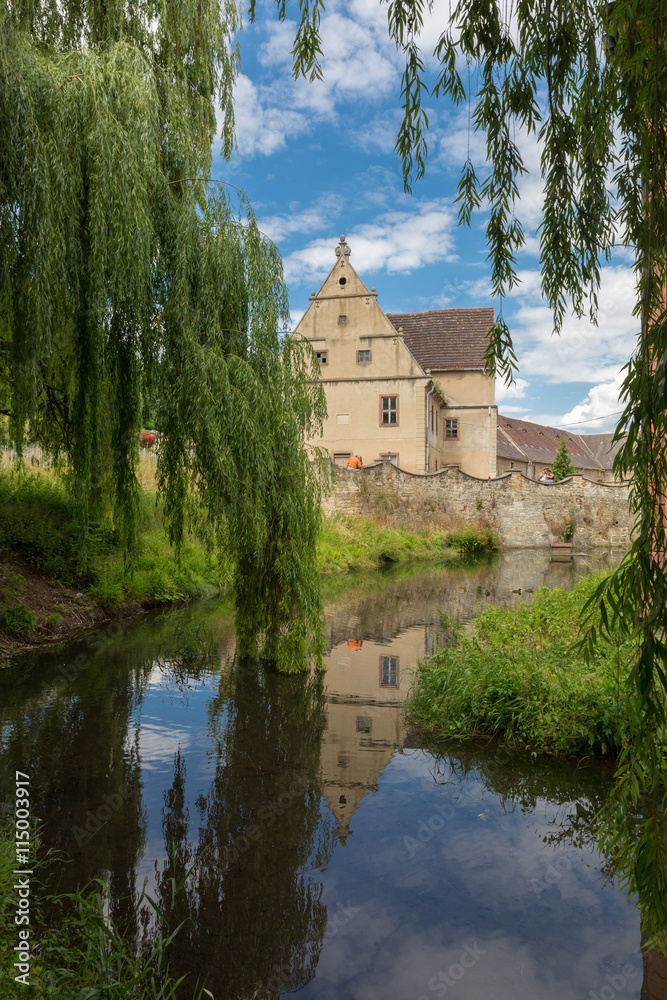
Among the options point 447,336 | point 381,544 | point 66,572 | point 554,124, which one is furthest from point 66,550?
point 447,336

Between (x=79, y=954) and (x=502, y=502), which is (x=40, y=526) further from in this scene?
(x=502, y=502)

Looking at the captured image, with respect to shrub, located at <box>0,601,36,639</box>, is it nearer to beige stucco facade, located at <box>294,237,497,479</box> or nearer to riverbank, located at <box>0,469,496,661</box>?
riverbank, located at <box>0,469,496,661</box>

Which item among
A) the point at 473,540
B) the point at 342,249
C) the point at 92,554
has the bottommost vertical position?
the point at 473,540

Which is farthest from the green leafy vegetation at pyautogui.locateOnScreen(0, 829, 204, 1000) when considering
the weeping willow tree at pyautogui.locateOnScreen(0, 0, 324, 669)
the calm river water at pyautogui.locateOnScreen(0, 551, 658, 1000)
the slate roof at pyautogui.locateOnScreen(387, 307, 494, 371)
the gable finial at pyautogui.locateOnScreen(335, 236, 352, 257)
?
the slate roof at pyautogui.locateOnScreen(387, 307, 494, 371)

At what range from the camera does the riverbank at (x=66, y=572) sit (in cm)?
916

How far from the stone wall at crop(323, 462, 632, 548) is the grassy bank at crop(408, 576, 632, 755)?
70.2 ft

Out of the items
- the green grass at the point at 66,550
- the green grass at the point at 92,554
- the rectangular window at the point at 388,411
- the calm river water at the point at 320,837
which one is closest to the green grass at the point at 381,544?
the rectangular window at the point at 388,411

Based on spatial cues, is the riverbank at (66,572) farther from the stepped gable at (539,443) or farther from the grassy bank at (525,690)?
the stepped gable at (539,443)

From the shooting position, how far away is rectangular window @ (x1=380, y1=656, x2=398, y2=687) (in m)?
8.42

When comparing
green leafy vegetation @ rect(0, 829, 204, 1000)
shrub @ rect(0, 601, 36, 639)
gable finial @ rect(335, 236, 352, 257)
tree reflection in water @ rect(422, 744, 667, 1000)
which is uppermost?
gable finial @ rect(335, 236, 352, 257)

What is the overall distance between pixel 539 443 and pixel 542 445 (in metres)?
0.40

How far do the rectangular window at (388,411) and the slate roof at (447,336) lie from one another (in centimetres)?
475

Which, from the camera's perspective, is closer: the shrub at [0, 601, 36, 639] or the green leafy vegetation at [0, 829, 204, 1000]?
the green leafy vegetation at [0, 829, 204, 1000]

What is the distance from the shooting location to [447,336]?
1432 inches
